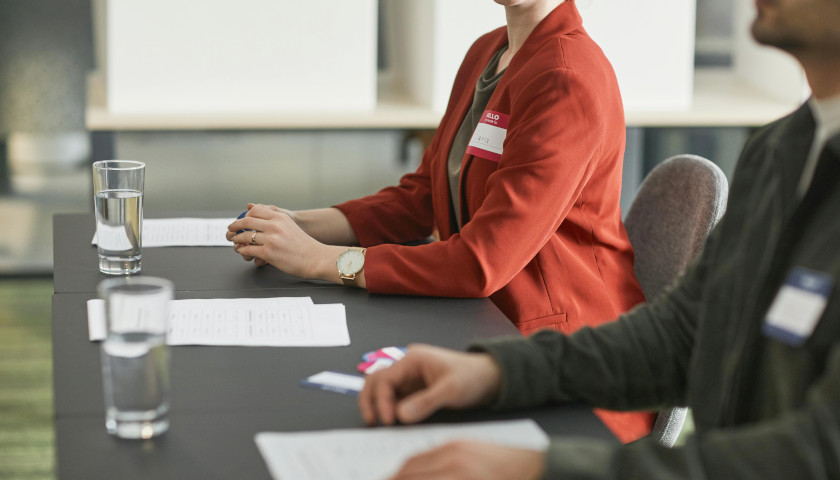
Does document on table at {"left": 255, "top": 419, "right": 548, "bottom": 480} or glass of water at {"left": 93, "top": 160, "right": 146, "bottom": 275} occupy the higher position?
glass of water at {"left": 93, "top": 160, "right": 146, "bottom": 275}

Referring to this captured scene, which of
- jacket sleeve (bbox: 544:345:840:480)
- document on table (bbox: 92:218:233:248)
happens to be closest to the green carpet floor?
document on table (bbox: 92:218:233:248)

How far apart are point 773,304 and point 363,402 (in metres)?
0.42

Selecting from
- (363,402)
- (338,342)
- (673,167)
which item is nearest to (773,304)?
(363,402)

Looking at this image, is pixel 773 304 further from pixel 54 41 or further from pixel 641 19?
pixel 54 41

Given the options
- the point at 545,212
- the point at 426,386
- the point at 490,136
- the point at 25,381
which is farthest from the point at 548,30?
the point at 25,381

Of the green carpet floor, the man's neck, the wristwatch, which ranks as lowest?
the green carpet floor

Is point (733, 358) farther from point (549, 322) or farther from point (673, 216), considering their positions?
point (673, 216)

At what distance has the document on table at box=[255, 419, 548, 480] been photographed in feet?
2.82

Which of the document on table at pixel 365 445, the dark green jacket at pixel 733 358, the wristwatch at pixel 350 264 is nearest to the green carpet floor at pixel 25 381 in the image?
the wristwatch at pixel 350 264

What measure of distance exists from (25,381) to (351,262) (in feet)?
6.26

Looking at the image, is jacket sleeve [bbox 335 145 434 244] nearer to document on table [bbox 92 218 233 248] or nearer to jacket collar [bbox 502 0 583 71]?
document on table [bbox 92 218 233 248]

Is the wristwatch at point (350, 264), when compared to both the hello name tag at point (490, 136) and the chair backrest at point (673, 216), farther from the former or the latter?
the chair backrest at point (673, 216)

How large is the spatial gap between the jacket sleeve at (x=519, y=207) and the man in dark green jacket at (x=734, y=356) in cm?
42

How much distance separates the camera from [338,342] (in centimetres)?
125
